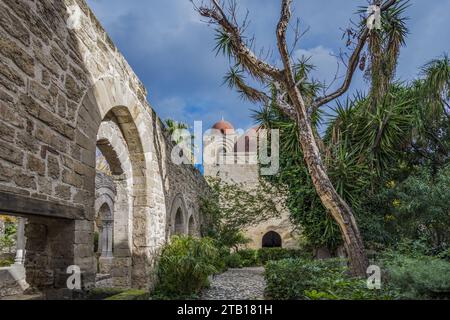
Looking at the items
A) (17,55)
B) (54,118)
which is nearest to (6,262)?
(54,118)

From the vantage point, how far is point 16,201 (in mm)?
2615

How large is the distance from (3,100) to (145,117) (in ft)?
12.1

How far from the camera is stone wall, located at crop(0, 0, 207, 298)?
2.68m

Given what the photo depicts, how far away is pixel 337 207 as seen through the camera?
719cm

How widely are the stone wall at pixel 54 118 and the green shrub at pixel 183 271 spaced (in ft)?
8.65

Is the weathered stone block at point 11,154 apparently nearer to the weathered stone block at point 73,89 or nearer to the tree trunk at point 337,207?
the weathered stone block at point 73,89

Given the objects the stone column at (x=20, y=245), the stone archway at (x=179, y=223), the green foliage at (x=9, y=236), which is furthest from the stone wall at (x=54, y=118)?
the green foliage at (x=9, y=236)

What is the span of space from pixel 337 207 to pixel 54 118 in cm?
540

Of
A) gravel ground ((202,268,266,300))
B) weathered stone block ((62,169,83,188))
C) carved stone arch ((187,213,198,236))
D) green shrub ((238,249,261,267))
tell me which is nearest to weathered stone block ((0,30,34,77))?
weathered stone block ((62,169,83,188))

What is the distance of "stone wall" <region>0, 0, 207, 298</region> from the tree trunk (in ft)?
12.0

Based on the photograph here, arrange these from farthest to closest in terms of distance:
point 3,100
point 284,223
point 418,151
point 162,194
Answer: point 284,223
point 418,151
point 162,194
point 3,100

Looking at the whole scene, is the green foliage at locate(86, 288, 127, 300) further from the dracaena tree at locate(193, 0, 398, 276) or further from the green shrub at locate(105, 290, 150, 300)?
the dracaena tree at locate(193, 0, 398, 276)
